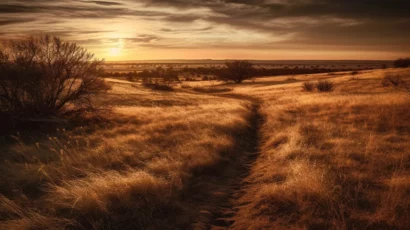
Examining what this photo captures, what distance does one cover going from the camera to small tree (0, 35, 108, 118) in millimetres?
11734

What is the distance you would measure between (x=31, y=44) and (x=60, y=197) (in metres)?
9.80

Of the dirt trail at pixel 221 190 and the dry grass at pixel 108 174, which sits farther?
→ the dirt trail at pixel 221 190

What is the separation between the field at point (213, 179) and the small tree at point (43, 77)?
69.2 inches

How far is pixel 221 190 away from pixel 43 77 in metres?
10.5

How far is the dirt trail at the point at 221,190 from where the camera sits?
529 centimetres

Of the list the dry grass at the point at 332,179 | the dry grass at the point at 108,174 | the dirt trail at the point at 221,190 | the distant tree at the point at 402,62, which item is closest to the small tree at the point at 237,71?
the distant tree at the point at 402,62

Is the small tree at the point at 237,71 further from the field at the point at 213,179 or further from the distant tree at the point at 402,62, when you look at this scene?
the field at the point at 213,179

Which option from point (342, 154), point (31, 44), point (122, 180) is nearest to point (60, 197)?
point (122, 180)

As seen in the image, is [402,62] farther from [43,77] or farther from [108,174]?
[108,174]

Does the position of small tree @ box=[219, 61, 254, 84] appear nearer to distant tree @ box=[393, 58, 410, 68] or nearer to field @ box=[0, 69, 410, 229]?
distant tree @ box=[393, 58, 410, 68]

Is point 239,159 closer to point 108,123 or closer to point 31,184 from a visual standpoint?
point 31,184

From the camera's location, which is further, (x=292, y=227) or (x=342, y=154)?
(x=342, y=154)

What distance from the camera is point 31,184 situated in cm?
639

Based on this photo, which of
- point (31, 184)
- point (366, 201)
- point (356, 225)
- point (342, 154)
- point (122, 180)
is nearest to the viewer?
point (356, 225)
